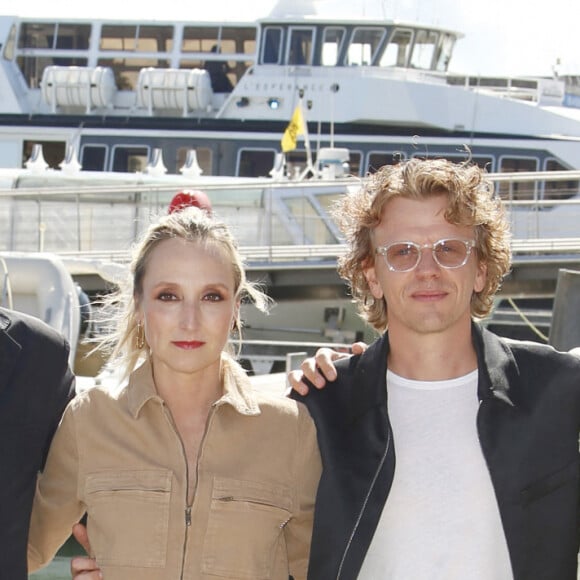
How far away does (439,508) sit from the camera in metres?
2.87

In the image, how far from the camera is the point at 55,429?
3119mm

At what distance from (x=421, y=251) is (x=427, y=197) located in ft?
0.54

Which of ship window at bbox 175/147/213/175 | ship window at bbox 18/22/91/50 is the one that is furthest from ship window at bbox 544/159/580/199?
ship window at bbox 18/22/91/50

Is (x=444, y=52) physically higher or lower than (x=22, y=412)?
higher

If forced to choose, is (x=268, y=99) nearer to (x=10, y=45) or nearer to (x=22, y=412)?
(x=10, y=45)

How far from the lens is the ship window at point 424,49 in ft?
75.7

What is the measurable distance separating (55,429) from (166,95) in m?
20.3

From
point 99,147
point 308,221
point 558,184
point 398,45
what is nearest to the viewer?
point 308,221

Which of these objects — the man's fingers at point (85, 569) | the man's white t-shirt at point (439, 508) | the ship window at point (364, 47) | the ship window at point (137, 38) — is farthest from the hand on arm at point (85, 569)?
the ship window at point (137, 38)

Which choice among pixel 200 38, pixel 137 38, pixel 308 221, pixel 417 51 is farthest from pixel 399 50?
pixel 308 221

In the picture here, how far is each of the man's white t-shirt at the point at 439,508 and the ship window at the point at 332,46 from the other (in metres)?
20.2

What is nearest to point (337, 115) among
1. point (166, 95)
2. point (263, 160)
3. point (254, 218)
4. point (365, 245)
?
point (263, 160)

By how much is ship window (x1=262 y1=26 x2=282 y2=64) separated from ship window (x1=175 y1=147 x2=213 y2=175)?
2318mm

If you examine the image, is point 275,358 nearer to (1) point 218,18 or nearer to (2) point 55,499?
(2) point 55,499
